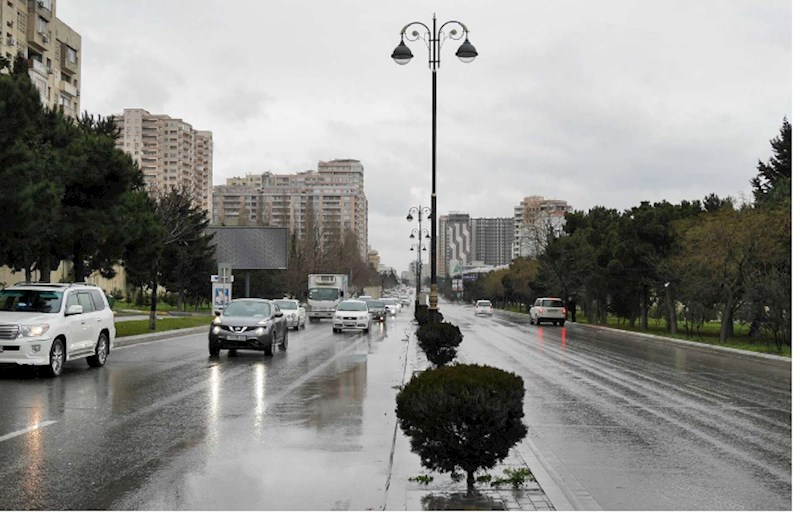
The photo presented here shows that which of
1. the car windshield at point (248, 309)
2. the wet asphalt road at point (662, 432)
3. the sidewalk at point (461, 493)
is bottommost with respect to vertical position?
the wet asphalt road at point (662, 432)

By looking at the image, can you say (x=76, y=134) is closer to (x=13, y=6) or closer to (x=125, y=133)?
(x=13, y=6)

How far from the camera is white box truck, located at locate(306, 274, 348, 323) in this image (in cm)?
5853

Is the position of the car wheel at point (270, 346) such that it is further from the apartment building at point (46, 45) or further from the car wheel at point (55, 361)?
the apartment building at point (46, 45)

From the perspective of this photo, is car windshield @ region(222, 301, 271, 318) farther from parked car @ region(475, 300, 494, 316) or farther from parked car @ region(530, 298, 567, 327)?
parked car @ region(475, 300, 494, 316)

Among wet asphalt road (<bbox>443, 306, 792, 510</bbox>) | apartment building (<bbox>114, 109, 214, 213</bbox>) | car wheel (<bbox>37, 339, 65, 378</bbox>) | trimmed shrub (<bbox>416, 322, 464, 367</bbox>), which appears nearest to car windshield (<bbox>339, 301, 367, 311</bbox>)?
wet asphalt road (<bbox>443, 306, 792, 510</bbox>)

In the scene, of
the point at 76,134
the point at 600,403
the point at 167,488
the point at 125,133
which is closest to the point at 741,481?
the point at 167,488

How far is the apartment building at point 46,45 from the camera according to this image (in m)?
67.9

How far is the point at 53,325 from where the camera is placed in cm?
1681

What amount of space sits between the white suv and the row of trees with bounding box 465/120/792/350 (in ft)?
73.7

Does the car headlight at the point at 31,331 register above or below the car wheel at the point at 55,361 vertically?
above

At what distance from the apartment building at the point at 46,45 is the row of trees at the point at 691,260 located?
1685 inches

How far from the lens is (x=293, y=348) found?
27812 millimetres

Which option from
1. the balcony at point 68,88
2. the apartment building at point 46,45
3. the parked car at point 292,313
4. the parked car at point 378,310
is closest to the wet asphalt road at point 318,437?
the parked car at point 292,313

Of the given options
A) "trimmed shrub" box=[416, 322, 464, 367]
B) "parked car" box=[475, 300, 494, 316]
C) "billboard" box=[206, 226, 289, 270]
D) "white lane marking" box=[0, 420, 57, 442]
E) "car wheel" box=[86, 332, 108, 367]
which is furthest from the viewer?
"parked car" box=[475, 300, 494, 316]
